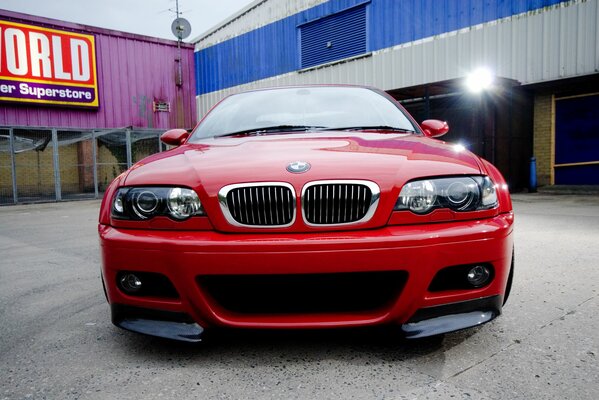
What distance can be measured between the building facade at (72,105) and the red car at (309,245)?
13544mm

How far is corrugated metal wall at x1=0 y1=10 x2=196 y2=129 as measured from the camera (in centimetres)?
1532

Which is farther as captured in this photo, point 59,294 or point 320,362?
point 59,294

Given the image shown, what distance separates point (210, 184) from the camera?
191 cm


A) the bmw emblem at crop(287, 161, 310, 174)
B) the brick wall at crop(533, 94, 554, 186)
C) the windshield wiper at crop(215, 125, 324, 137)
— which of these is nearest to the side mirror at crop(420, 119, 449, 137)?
the windshield wiper at crop(215, 125, 324, 137)

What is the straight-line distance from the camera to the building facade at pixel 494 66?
10.7 metres

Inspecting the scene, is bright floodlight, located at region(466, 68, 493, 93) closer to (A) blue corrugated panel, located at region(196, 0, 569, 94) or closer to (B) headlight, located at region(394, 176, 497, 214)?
(A) blue corrugated panel, located at region(196, 0, 569, 94)

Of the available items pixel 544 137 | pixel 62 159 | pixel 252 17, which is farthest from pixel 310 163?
pixel 252 17

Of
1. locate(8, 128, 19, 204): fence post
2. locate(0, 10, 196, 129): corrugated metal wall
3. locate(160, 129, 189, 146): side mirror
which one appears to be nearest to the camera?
locate(160, 129, 189, 146): side mirror

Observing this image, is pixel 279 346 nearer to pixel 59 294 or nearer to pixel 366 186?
pixel 366 186

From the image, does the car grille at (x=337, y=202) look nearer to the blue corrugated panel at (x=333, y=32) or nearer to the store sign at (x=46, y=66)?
the blue corrugated panel at (x=333, y=32)

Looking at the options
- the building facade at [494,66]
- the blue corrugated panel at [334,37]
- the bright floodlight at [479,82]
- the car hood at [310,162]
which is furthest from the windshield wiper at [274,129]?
the blue corrugated panel at [334,37]

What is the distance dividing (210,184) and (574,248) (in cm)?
367

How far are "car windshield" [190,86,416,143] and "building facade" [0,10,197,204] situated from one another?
12510 millimetres

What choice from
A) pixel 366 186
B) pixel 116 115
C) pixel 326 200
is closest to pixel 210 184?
pixel 326 200
